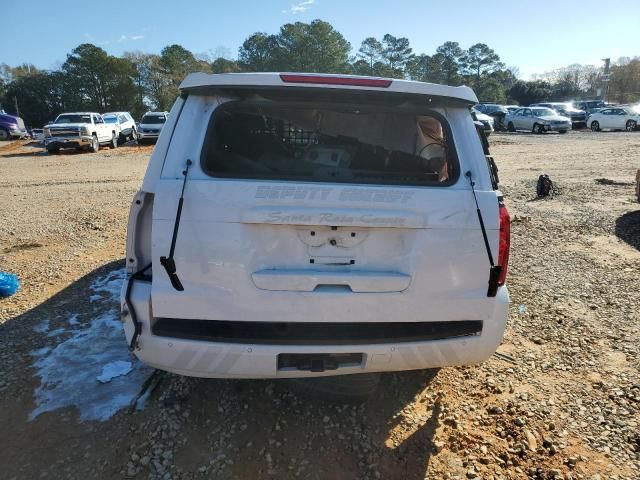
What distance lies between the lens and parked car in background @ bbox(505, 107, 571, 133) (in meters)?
30.0

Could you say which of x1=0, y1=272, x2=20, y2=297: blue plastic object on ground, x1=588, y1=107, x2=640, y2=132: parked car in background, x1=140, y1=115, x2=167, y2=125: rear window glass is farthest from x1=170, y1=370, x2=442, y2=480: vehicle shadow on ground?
x1=588, y1=107, x2=640, y2=132: parked car in background

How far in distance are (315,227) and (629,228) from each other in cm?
712

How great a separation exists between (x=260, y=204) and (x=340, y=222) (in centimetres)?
40

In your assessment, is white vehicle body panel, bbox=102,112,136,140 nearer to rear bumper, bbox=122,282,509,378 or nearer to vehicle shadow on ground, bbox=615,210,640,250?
vehicle shadow on ground, bbox=615,210,640,250

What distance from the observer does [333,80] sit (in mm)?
2285

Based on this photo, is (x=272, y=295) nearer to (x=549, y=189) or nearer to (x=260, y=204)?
(x=260, y=204)

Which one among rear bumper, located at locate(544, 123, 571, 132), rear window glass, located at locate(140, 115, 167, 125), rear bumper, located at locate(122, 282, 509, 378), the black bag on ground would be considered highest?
rear window glass, located at locate(140, 115, 167, 125)

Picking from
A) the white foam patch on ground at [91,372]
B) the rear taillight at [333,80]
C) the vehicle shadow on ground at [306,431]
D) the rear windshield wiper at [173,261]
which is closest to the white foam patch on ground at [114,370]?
the white foam patch on ground at [91,372]

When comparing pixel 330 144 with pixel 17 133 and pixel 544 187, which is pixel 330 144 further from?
pixel 17 133

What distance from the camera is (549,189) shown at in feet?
32.9

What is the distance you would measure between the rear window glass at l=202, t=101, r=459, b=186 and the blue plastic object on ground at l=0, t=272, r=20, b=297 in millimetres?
3685

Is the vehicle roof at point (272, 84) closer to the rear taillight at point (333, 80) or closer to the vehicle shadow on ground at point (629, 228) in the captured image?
the rear taillight at point (333, 80)

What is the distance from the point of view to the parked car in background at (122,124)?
26.5 m

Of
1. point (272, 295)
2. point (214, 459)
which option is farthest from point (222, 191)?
point (214, 459)
